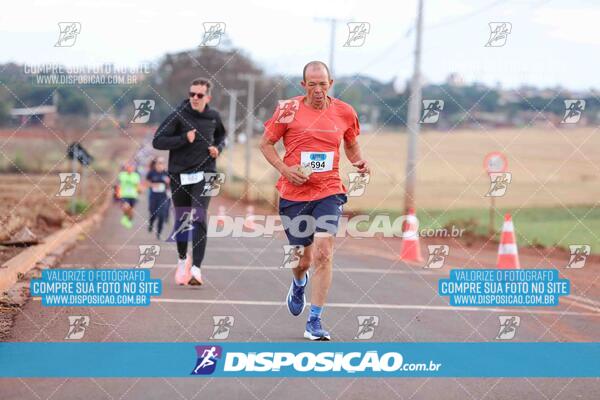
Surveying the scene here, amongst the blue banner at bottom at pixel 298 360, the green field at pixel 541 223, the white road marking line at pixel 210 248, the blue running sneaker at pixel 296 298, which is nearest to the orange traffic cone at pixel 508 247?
the white road marking line at pixel 210 248

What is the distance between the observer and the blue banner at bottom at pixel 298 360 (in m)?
6.53

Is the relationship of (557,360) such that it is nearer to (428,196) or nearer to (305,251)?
(305,251)

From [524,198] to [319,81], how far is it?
29733 millimetres

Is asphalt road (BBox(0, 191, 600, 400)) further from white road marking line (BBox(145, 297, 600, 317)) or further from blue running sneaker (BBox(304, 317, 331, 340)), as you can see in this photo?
blue running sneaker (BBox(304, 317, 331, 340))

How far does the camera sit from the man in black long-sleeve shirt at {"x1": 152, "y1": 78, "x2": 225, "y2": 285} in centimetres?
1084

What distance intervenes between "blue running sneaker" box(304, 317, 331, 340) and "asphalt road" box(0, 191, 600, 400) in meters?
0.22

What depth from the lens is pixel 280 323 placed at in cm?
902

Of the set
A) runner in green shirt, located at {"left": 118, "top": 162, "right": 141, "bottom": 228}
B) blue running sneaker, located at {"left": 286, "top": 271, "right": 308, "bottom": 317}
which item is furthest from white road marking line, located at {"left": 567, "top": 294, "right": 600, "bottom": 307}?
runner in green shirt, located at {"left": 118, "top": 162, "right": 141, "bottom": 228}

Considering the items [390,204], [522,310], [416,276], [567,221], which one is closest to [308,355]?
[522,310]

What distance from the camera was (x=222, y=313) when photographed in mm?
9625

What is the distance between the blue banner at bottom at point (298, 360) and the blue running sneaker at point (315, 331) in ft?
3.56

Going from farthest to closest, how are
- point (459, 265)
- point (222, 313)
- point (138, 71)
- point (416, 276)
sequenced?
1. point (459, 265)
2. point (416, 276)
3. point (222, 313)
4. point (138, 71)

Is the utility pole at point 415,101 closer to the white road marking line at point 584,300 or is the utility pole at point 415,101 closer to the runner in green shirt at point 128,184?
the runner in green shirt at point 128,184

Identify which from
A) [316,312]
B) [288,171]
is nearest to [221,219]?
[316,312]
